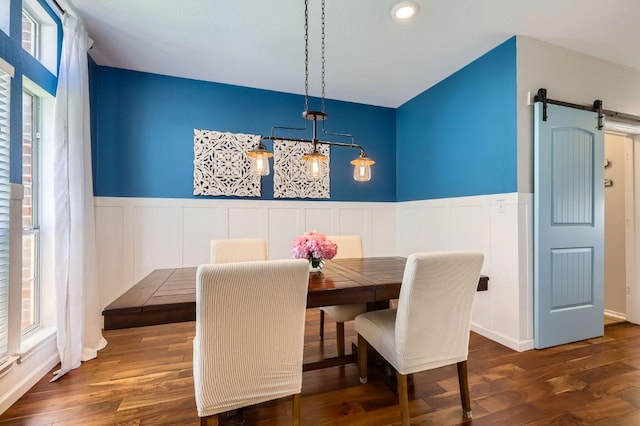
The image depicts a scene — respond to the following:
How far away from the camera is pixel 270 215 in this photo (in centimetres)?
342

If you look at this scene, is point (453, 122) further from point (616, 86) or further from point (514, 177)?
point (616, 86)

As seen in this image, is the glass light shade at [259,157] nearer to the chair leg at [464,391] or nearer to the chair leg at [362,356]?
the chair leg at [362,356]

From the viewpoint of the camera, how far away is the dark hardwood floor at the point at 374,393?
1614 millimetres

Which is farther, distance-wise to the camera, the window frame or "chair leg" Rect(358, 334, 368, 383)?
the window frame

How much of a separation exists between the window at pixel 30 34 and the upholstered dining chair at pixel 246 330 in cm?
230

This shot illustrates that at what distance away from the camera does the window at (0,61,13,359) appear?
168 cm

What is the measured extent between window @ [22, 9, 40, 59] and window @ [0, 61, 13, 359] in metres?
0.57

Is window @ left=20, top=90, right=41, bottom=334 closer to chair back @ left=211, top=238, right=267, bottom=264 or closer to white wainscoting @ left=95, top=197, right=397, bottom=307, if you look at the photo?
white wainscoting @ left=95, top=197, right=397, bottom=307

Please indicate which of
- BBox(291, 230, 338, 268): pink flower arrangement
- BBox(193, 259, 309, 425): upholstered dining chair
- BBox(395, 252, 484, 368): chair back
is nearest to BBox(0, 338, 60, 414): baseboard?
BBox(193, 259, 309, 425): upholstered dining chair

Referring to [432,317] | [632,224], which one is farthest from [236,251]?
[632,224]

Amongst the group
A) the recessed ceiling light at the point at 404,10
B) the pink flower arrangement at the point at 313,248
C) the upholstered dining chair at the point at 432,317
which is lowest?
the upholstered dining chair at the point at 432,317

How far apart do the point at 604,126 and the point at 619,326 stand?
2.01 metres

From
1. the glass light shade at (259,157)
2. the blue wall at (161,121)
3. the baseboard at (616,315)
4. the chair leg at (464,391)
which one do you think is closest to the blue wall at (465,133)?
the blue wall at (161,121)

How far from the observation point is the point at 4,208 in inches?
66.4
